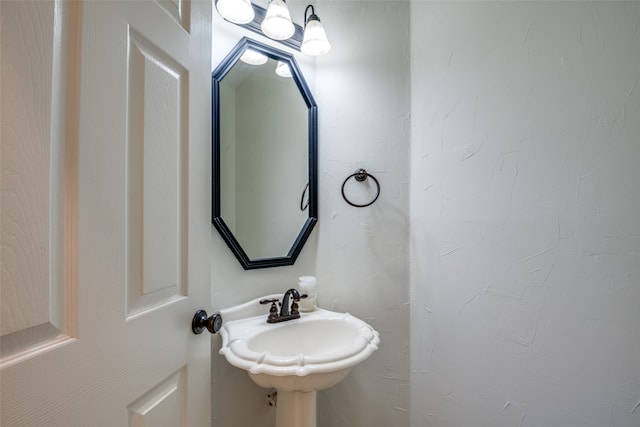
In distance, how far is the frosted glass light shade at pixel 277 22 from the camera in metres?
1.10

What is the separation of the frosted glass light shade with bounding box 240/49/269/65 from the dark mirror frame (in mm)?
15

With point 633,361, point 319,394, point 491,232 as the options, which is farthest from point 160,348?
point 633,361

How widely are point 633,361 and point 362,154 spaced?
1068 mm

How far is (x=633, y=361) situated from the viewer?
793mm

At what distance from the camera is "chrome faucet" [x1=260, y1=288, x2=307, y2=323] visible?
43.1 inches

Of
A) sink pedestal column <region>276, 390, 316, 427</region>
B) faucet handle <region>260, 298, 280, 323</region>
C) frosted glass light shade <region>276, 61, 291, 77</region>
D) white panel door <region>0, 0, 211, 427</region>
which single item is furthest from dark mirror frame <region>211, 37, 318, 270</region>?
sink pedestal column <region>276, 390, 316, 427</region>

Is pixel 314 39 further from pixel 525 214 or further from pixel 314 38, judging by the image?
pixel 525 214

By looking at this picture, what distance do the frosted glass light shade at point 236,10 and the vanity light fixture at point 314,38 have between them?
0.25 meters

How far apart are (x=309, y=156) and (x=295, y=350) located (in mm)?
805

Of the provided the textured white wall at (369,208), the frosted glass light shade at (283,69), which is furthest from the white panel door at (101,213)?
the textured white wall at (369,208)

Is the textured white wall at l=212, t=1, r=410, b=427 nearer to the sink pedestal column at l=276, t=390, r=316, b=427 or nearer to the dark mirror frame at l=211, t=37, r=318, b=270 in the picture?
the dark mirror frame at l=211, t=37, r=318, b=270

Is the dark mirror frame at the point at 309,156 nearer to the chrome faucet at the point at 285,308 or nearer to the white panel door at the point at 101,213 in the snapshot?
the chrome faucet at the point at 285,308

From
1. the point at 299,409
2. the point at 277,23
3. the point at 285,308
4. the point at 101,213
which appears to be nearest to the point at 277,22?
the point at 277,23

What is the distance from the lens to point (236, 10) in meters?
1.04
